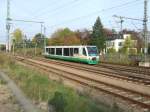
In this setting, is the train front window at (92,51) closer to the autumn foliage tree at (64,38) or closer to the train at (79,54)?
the train at (79,54)

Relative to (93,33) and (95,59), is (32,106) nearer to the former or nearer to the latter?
(95,59)

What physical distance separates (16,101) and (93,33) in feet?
306

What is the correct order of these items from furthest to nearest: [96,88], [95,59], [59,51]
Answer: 1. [59,51]
2. [95,59]
3. [96,88]

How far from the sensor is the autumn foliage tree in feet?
354

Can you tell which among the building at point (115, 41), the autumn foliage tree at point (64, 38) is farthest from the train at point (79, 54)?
the building at point (115, 41)

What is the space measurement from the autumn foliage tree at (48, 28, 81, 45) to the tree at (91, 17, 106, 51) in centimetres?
566

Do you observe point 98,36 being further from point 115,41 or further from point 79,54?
point 79,54

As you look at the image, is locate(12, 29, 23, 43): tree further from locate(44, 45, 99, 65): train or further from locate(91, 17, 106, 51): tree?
locate(44, 45, 99, 65): train

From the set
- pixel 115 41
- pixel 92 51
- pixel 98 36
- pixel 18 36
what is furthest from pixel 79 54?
pixel 18 36

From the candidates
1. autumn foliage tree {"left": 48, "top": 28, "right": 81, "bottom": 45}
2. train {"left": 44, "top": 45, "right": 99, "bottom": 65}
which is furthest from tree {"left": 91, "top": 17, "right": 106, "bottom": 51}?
train {"left": 44, "top": 45, "right": 99, "bottom": 65}

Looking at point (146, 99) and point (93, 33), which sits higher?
point (93, 33)

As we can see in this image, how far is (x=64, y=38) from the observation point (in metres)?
115

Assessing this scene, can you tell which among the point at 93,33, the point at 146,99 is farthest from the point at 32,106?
the point at 93,33

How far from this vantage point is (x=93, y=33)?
10394 centimetres
